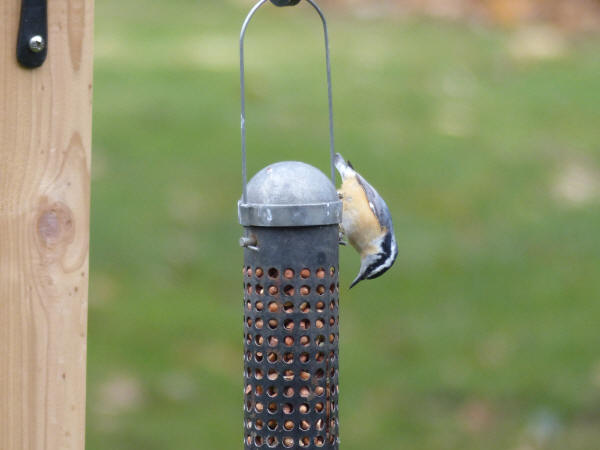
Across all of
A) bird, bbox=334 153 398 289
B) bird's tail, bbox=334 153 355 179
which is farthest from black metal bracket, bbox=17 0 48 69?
bird's tail, bbox=334 153 355 179

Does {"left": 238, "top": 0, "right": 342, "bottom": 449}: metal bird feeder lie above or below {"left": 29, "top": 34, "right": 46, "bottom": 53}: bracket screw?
below

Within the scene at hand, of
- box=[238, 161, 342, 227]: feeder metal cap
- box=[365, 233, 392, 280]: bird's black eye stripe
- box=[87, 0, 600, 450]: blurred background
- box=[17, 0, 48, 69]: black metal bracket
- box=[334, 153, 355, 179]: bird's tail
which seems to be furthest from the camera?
box=[87, 0, 600, 450]: blurred background

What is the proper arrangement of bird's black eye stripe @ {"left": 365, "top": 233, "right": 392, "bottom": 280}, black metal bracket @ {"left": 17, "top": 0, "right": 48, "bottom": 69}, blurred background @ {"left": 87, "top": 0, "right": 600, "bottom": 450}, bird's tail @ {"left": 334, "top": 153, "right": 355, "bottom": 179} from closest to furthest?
black metal bracket @ {"left": 17, "top": 0, "right": 48, "bottom": 69} → bird's black eye stripe @ {"left": 365, "top": 233, "right": 392, "bottom": 280} → bird's tail @ {"left": 334, "top": 153, "right": 355, "bottom": 179} → blurred background @ {"left": 87, "top": 0, "right": 600, "bottom": 450}

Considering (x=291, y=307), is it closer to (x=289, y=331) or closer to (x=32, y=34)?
(x=289, y=331)

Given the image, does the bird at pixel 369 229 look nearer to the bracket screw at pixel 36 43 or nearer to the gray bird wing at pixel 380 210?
the gray bird wing at pixel 380 210

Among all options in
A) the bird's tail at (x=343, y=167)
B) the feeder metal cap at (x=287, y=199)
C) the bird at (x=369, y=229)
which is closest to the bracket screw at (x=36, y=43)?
the feeder metal cap at (x=287, y=199)

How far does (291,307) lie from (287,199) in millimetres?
359

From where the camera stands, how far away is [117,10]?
14188mm

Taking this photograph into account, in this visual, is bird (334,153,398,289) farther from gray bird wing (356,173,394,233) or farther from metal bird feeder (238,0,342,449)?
metal bird feeder (238,0,342,449)

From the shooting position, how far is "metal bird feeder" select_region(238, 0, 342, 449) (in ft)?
10.9

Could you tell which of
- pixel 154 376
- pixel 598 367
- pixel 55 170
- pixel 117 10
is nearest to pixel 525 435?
pixel 598 367

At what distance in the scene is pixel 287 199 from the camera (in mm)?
3283

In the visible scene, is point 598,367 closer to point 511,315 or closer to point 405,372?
point 511,315

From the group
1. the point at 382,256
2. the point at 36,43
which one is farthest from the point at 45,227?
the point at 382,256
